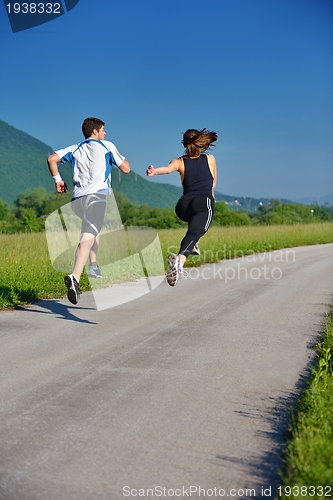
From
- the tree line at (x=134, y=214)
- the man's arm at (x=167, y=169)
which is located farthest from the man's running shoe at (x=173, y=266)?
the tree line at (x=134, y=214)

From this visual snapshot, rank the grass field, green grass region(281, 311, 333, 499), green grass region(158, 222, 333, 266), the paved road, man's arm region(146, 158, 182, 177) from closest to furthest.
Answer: green grass region(281, 311, 333, 499), the paved road, man's arm region(146, 158, 182, 177), the grass field, green grass region(158, 222, 333, 266)

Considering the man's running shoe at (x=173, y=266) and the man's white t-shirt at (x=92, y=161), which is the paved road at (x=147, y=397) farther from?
the man's white t-shirt at (x=92, y=161)

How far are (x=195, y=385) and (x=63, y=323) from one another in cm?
288

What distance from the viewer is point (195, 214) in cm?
716

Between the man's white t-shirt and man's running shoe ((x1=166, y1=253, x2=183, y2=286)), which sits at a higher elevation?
the man's white t-shirt

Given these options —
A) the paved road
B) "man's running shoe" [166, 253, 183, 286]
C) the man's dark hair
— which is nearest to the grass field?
the paved road

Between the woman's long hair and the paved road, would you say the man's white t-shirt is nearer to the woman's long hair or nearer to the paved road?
the woman's long hair

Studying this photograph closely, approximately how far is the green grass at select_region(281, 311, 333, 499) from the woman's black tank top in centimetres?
351

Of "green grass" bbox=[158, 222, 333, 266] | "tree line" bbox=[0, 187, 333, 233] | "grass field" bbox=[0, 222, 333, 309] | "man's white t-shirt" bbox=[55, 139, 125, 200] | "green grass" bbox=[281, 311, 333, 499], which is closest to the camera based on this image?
"green grass" bbox=[281, 311, 333, 499]

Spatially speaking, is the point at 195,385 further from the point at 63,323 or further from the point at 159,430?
the point at 63,323

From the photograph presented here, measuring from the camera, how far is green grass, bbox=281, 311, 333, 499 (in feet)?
8.38

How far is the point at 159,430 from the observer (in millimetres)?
3398

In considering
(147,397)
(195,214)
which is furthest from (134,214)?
(147,397)

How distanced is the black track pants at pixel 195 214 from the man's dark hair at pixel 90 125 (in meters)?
1.24
